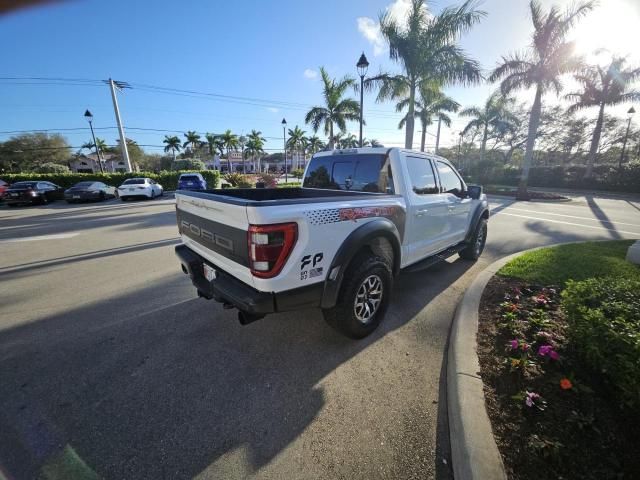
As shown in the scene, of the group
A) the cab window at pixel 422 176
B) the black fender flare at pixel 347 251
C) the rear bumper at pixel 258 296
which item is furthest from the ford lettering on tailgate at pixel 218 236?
the cab window at pixel 422 176

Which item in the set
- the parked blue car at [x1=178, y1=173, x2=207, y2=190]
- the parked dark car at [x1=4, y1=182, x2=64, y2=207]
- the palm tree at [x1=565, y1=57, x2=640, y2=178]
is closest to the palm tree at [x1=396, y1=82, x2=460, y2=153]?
the palm tree at [x1=565, y1=57, x2=640, y2=178]

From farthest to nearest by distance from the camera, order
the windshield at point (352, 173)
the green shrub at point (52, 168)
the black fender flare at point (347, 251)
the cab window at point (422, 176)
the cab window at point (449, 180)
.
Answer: the green shrub at point (52, 168) → the cab window at point (449, 180) → the cab window at point (422, 176) → the windshield at point (352, 173) → the black fender flare at point (347, 251)

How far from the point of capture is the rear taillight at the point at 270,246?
2.05 metres

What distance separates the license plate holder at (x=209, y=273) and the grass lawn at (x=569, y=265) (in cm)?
411

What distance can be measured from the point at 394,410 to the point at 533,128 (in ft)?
67.7

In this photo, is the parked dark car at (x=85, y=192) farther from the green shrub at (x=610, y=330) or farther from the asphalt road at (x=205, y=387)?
the green shrub at (x=610, y=330)

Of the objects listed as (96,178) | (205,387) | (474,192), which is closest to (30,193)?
(96,178)

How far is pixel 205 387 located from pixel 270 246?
132cm

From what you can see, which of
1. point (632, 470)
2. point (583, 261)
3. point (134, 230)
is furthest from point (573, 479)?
point (134, 230)

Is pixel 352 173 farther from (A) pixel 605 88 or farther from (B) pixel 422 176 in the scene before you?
(A) pixel 605 88

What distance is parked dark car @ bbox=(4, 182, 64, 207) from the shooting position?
13.8m

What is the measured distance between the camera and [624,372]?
1761mm

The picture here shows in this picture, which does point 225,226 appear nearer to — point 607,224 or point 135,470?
point 135,470

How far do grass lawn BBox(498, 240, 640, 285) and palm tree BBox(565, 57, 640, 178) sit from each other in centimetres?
2134
